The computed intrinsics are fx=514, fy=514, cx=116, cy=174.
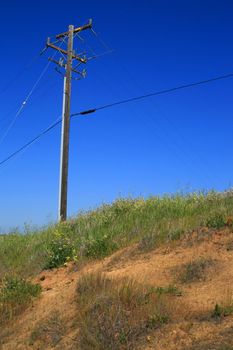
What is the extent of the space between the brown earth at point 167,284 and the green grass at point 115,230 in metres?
0.35

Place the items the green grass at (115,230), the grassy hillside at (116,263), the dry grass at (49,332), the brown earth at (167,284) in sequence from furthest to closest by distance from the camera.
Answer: the green grass at (115,230), the dry grass at (49,332), the grassy hillside at (116,263), the brown earth at (167,284)

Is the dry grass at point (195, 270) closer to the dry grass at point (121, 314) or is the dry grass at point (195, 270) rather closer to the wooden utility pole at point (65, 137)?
the dry grass at point (121, 314)

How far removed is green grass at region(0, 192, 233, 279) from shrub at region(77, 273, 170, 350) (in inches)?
97.4

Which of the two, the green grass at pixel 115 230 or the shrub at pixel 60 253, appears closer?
the green grass at pixel 115 230

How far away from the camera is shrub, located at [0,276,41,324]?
859cm

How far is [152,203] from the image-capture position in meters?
13.5

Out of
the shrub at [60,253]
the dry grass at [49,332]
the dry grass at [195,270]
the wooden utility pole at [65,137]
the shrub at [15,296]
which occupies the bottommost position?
the dry grass at [49,332]

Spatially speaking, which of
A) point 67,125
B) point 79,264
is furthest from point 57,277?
point 67,125

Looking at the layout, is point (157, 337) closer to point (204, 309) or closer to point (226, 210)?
point (204, 309)

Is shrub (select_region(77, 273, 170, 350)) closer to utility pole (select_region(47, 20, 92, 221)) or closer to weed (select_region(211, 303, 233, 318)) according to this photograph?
weed (select_region(211, 303, 233, 318))

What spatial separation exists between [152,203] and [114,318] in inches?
268

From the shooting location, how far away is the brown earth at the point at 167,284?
629 cm

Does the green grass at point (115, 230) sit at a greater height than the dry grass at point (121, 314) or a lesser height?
greater

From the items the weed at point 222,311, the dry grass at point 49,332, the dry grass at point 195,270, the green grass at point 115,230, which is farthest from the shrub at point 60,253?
the weed at point 222,311
